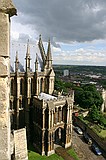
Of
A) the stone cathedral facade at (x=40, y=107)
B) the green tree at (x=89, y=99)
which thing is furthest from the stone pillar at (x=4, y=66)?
the green tree at (x=89, y=99)

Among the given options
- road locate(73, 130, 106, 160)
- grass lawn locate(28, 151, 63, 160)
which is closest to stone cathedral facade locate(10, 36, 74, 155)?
grass lawn locate(28, 151, 63, 160)

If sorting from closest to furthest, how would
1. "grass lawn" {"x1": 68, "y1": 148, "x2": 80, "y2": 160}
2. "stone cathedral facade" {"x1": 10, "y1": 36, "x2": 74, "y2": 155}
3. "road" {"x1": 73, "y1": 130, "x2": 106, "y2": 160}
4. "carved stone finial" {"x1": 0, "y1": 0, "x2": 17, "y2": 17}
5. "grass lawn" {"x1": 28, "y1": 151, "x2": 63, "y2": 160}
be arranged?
"carved stone finial" {"x1": 0, "y1": 0, "x2": 17, "y2": 17} → "grass lawn" {"x1": 28, "y1": 151, "x2": 63, "y2": 160} → "grass lawn" {"x1": 68, "y1": 148, "x2": 80, "y2": 160} → "stone cathedral facade" {"x1": 10, "y1": 36, "x2": 74, "y2": 155} → "road" {"x1": 73, "y1": 130, "x2": 106, "y2": 160}

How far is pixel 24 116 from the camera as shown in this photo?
1246 inches

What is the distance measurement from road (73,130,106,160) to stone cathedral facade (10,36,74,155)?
187 cm

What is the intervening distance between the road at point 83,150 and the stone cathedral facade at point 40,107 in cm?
187

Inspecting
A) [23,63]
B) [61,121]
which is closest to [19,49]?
[23,63]

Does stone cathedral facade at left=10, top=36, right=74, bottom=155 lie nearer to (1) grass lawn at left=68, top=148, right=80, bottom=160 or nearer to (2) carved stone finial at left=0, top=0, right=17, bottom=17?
(1) grass lawn at left=68, top=148, right=80, bottom=160

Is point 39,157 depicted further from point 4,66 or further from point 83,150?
point 4,66

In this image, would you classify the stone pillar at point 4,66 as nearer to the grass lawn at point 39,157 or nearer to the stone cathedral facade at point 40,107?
the stone cathedral facade at point 40,107

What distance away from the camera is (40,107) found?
1102 inches

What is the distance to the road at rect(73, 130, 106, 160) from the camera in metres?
28.4

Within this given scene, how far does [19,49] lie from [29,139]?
1582 centimetres

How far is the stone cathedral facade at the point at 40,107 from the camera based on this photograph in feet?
92.1

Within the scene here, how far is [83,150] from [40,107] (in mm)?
10329
